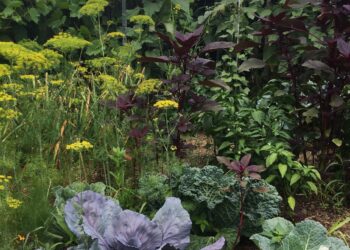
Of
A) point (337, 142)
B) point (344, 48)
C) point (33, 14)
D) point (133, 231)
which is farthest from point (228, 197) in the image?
point (33, 14)

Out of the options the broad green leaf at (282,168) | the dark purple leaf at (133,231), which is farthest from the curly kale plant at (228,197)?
the dark purple leaf at (133,231)

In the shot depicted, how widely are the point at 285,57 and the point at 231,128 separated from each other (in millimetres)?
593

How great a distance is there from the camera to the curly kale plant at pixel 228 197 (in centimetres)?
291

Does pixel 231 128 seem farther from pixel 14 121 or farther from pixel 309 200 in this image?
pixel 14 121

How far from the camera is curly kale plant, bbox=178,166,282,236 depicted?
2.91 meters

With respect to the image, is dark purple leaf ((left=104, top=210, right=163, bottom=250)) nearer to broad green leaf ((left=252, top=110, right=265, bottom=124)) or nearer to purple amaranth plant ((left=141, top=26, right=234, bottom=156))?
purple amaranth plant ((left=141, top=26, right=234, bottom=156))

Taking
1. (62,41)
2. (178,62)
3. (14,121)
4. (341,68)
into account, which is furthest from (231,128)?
(14,121)

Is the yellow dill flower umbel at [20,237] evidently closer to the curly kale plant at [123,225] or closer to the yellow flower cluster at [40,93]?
the curly kale plant at [123,225]

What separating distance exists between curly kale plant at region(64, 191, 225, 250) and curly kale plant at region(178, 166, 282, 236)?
0.24 meters

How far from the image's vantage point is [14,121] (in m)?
4.10

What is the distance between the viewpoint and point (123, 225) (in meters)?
2.53

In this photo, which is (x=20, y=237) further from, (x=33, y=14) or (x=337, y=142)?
(x=33, y=14)

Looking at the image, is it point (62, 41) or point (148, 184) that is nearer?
point (148, 184)

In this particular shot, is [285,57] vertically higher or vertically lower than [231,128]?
higher
